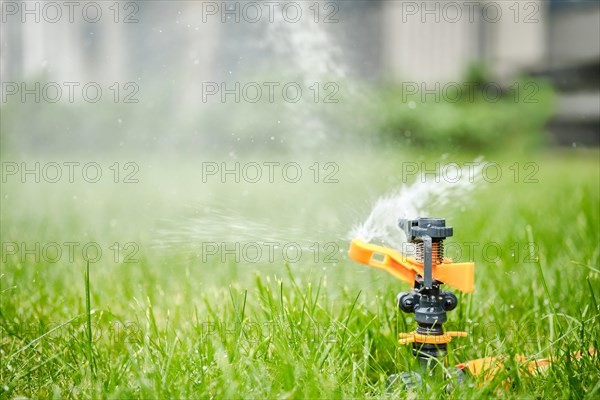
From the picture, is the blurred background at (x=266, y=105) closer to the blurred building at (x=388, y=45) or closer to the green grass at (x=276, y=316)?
the blurred building at (x=388, y=45)

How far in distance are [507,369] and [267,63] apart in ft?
16.4

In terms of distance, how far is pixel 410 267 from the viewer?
1.35m

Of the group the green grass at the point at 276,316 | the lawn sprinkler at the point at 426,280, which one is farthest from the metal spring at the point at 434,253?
the green grass at the point at 276,316

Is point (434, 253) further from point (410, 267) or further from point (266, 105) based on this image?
point (266, 105)

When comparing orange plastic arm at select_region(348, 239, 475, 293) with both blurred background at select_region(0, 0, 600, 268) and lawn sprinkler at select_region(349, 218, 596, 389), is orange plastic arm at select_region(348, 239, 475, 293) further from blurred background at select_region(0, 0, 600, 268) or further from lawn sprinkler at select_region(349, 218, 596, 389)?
blurred background at select_region(0, 0, 600, 268)

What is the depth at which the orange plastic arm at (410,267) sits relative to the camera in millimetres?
1339

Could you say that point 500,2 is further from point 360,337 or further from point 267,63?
point 360,337

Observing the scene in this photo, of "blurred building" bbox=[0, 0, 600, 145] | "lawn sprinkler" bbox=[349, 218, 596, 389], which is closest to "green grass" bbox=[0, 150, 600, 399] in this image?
"lawn sprinkler" bbox=[349, 218, 596, 389]

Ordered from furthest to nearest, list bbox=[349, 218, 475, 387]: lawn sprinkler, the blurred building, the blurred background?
the blurred building, the blurred background, bbox=[349, 218, 475, 387]: lawn sprinkler

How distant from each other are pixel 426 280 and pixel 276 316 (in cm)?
37

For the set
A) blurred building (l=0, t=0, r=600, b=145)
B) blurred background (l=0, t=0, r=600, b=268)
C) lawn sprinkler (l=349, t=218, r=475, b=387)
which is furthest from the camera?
blurred building (l=0, t=0, r=600, b=145)

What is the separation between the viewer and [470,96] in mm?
8953

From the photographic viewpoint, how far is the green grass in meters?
1.33

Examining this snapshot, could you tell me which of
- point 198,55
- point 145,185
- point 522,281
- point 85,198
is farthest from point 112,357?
point 198,55
